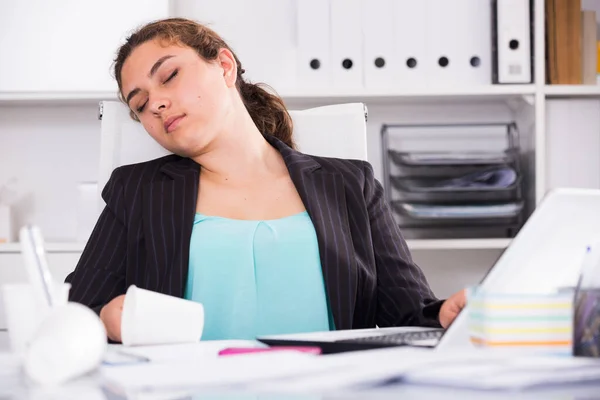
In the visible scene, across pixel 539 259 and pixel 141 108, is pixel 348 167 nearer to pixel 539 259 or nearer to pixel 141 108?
pixel 141 108

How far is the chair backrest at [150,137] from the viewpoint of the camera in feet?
5.61

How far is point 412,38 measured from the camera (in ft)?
7.68

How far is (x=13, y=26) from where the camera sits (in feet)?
7.85

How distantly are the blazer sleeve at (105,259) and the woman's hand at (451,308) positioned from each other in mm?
558

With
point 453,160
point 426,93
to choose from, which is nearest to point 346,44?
point 426,93

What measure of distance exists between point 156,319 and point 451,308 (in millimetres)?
422

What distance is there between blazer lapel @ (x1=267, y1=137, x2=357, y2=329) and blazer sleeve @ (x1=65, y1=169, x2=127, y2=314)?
0.34 metres

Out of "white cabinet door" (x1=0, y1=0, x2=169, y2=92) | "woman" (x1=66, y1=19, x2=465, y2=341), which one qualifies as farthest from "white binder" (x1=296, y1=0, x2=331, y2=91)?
"woman" (x1=66, y1=19, x2=465, y2=341)

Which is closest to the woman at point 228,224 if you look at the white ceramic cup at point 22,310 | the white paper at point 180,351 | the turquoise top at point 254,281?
the turquoise top at point 254,281

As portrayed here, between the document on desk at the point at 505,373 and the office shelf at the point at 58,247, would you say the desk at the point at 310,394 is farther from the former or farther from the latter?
the office shelf at the point at 58,247

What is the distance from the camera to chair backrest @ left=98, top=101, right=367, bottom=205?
1710 millimetres

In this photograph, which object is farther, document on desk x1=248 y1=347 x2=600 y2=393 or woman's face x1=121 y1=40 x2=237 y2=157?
woman's face x1=121 y1=40 x2=237 y2=157

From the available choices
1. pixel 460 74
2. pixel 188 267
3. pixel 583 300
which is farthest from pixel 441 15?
pixel 583 300

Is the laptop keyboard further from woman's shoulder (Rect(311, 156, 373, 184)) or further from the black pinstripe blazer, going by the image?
woman's shoulder (Rect(311, 156, 373, 184))
